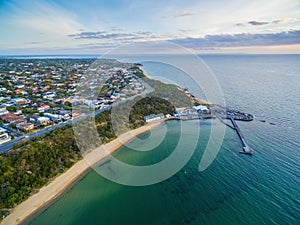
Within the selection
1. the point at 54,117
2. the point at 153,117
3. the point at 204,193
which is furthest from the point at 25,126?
the point at 204,193

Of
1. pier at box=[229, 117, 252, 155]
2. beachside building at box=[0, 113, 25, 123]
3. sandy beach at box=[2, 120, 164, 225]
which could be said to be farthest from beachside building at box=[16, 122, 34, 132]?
pier at box=[229, 117, 252, 155]

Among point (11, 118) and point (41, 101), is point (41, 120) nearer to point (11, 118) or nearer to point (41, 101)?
point (11, 118)

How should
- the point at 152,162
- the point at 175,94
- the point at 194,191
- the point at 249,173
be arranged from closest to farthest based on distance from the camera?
the point at 194,191 → the point at 249,173 → the point at 152,162 → the point at 175,94

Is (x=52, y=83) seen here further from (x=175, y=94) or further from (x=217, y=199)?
(x=217, y=199)

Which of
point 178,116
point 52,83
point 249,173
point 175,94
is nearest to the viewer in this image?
point 249,173

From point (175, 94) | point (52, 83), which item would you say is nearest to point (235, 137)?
point (175, 94)

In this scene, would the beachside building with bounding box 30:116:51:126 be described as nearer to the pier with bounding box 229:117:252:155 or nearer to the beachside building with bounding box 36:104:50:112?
the beachside building with bounding box 36:104:50:112

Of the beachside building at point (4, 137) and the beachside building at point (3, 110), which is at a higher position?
the beachside building at point (4, 137)

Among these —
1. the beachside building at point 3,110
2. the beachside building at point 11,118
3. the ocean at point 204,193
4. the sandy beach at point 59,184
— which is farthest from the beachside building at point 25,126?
the ocean at point 204,193

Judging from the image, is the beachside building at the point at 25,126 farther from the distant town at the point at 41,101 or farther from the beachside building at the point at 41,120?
the beachside building at the point at 41,120
